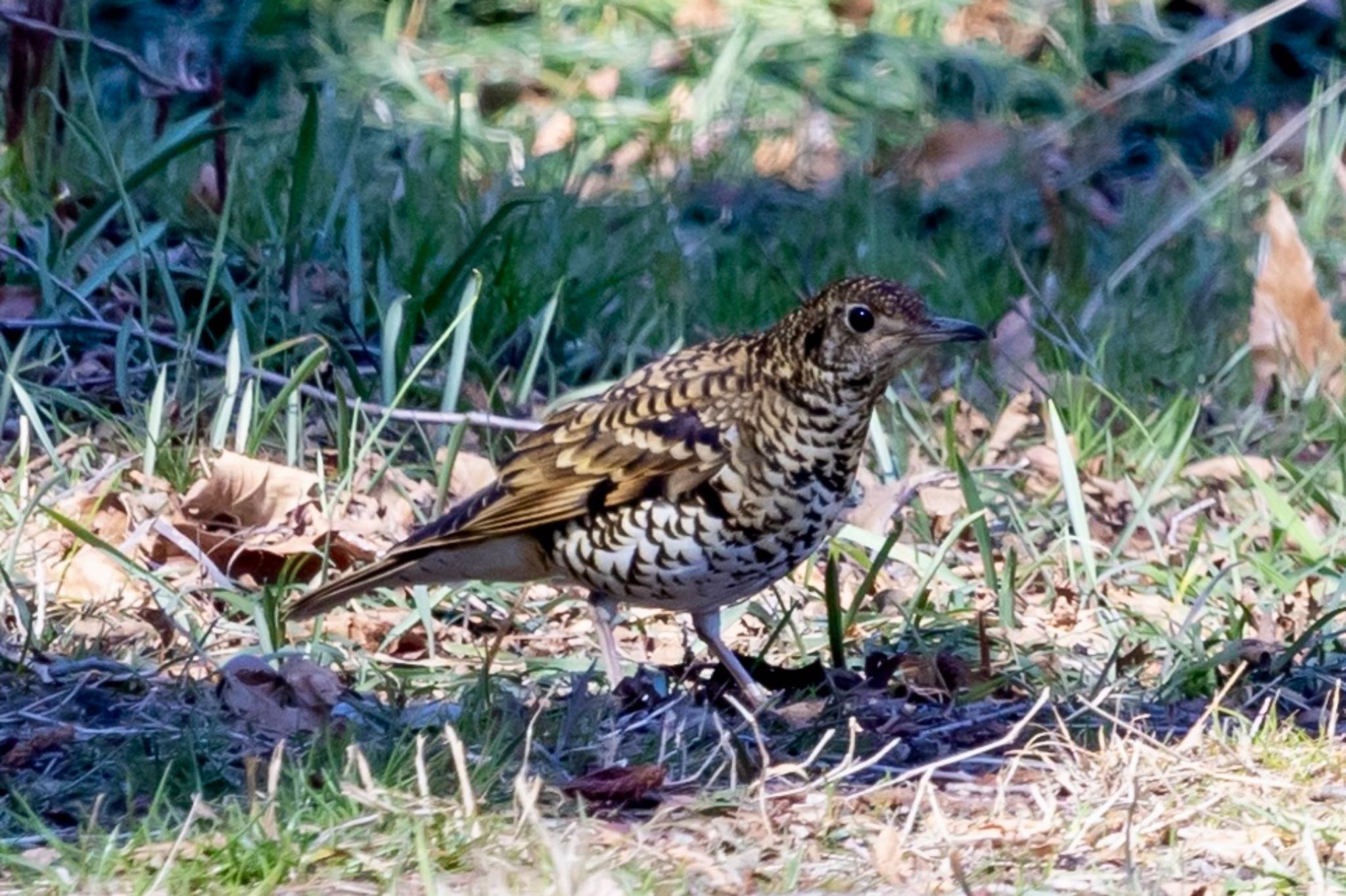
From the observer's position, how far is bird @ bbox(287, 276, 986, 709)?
454 cm

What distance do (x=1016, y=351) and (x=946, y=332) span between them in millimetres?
2205

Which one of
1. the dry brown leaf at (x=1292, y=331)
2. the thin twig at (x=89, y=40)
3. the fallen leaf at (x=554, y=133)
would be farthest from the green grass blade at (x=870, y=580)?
the fallen leaf at (x=554, y=133)

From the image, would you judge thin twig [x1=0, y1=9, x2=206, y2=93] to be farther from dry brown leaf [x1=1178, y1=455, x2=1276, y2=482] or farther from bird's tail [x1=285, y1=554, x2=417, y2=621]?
dry brown leaf [x1=1178, y1=455, x2=1276, y2=482]

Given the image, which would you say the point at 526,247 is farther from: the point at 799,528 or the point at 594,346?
the point at 799,528

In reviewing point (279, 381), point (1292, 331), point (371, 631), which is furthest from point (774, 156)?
point (371, 631)

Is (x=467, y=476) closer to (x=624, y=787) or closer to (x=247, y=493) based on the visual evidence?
(x=247, y=493)

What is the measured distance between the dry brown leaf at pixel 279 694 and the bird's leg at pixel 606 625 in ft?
1.85

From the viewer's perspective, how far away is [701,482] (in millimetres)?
4598

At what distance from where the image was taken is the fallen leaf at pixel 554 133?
857cm

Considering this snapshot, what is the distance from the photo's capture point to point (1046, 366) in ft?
21.6

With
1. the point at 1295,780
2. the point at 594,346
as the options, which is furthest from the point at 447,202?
the point at 1295,780

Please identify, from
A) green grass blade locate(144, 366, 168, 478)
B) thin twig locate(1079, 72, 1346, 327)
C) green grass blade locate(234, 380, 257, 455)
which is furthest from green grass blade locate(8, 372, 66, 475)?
thin twig locate(1079, 72, 1346, 327)

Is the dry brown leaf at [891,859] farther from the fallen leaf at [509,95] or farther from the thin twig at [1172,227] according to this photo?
the fallen leaf at [509,95]

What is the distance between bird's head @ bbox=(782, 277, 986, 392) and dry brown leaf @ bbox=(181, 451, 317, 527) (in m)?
1.47
